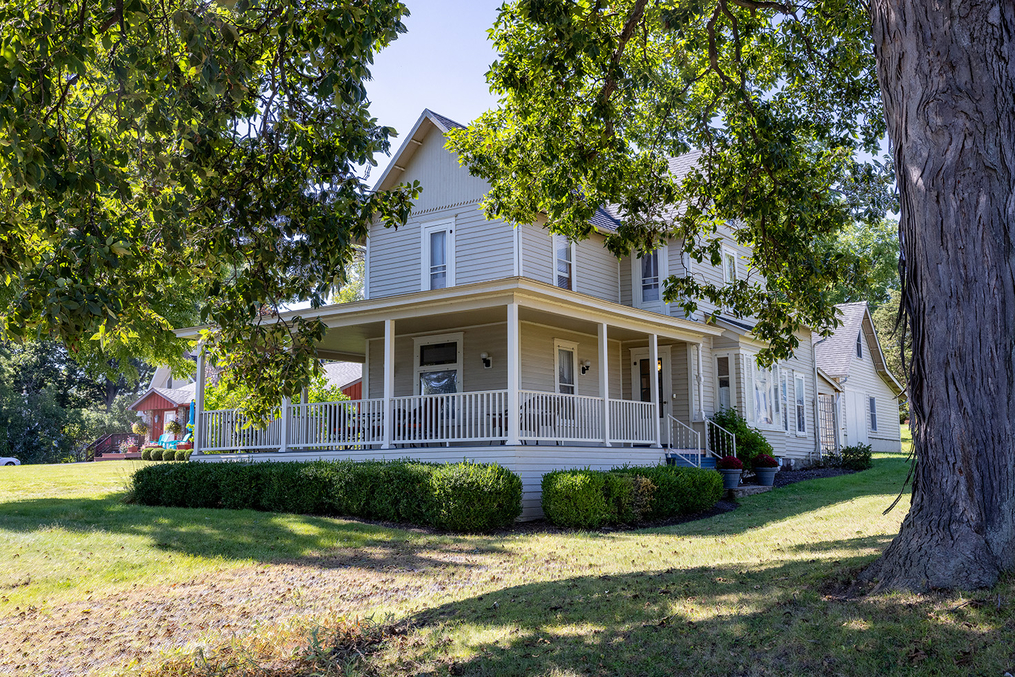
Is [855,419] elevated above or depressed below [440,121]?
below

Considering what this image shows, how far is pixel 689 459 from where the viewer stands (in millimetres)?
17891

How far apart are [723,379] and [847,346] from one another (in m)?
13.7

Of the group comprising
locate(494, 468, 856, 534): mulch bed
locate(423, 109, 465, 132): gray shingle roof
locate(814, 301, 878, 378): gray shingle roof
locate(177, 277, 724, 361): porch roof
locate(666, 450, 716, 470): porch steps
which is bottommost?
locate(494, 468, 856, 534): mulch bed

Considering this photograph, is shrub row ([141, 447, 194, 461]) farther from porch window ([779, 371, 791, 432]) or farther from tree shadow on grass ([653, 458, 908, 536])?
tree shadow on grass ([653, 458, 908, 536])

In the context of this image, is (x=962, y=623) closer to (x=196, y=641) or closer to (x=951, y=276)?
(x=951, y=276)

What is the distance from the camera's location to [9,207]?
7953 mm

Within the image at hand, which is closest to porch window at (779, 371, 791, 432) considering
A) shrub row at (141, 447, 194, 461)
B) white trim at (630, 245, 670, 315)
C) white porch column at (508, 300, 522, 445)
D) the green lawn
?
white trim at (630, 245, 670, 315)

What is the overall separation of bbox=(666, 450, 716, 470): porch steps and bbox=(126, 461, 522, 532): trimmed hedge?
6.09 metres

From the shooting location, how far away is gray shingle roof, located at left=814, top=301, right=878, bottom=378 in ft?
100

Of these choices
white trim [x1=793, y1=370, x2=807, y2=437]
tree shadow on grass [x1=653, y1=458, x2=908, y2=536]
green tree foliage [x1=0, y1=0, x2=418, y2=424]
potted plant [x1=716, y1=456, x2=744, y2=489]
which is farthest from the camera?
white trim [x1=793, y1=370, x2=807, y2=437]

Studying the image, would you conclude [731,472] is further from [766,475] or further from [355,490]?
[355,490]

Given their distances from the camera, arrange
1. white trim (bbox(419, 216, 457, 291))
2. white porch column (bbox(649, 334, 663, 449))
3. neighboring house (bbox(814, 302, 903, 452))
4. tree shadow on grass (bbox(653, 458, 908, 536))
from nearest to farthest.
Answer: tree shadow on grass (bbox(653, 458, 908, 536)) < white porch column (bbox(649, 334, 663, 449)) < white trim (bbox(419, 216, 457, 291)) < neighboring house (bbox(814, 302, 903, 452))

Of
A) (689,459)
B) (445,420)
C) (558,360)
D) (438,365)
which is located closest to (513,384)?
(445,420)

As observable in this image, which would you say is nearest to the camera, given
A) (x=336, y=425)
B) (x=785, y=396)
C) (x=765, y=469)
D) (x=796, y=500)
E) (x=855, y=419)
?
(x=796, y=500)
